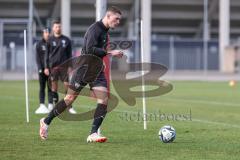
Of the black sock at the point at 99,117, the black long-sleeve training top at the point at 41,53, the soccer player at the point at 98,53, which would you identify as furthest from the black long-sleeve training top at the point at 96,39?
the black long-sleeve training top at the point at 41,53

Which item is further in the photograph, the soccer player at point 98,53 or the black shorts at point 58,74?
the black shorts at point 58,74

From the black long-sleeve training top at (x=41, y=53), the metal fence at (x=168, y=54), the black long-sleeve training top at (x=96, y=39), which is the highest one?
the black long-sleeve training top at (x=96, y=39)

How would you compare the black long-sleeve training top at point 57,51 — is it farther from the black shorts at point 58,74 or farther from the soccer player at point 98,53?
the soccer player at point 98,53

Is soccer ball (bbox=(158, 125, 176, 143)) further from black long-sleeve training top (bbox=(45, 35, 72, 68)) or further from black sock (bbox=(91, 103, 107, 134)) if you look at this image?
black long-sleeve training top (bbox=(45, 35, 72, 68))

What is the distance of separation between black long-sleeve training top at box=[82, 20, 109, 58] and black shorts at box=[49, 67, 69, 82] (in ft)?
18.4

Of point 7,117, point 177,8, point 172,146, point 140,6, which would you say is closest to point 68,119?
point 7,117

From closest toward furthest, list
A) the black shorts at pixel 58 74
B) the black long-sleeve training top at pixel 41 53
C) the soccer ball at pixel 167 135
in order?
the soccer ball at pixel 167 135
the black shorts at pixel 58 74
the black long-sleeve training top at pixel 41 53

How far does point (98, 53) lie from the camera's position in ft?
32.4

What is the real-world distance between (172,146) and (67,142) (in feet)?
5.58

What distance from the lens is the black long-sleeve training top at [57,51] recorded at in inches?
601

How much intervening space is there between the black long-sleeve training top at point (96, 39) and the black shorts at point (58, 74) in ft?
18.4

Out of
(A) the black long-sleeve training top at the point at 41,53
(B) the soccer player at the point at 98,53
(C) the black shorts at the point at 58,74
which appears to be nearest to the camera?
(B) the soccer player at the point at 98,53

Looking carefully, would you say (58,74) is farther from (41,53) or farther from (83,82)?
(83,82)

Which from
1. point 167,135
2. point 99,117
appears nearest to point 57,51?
point 99,117
